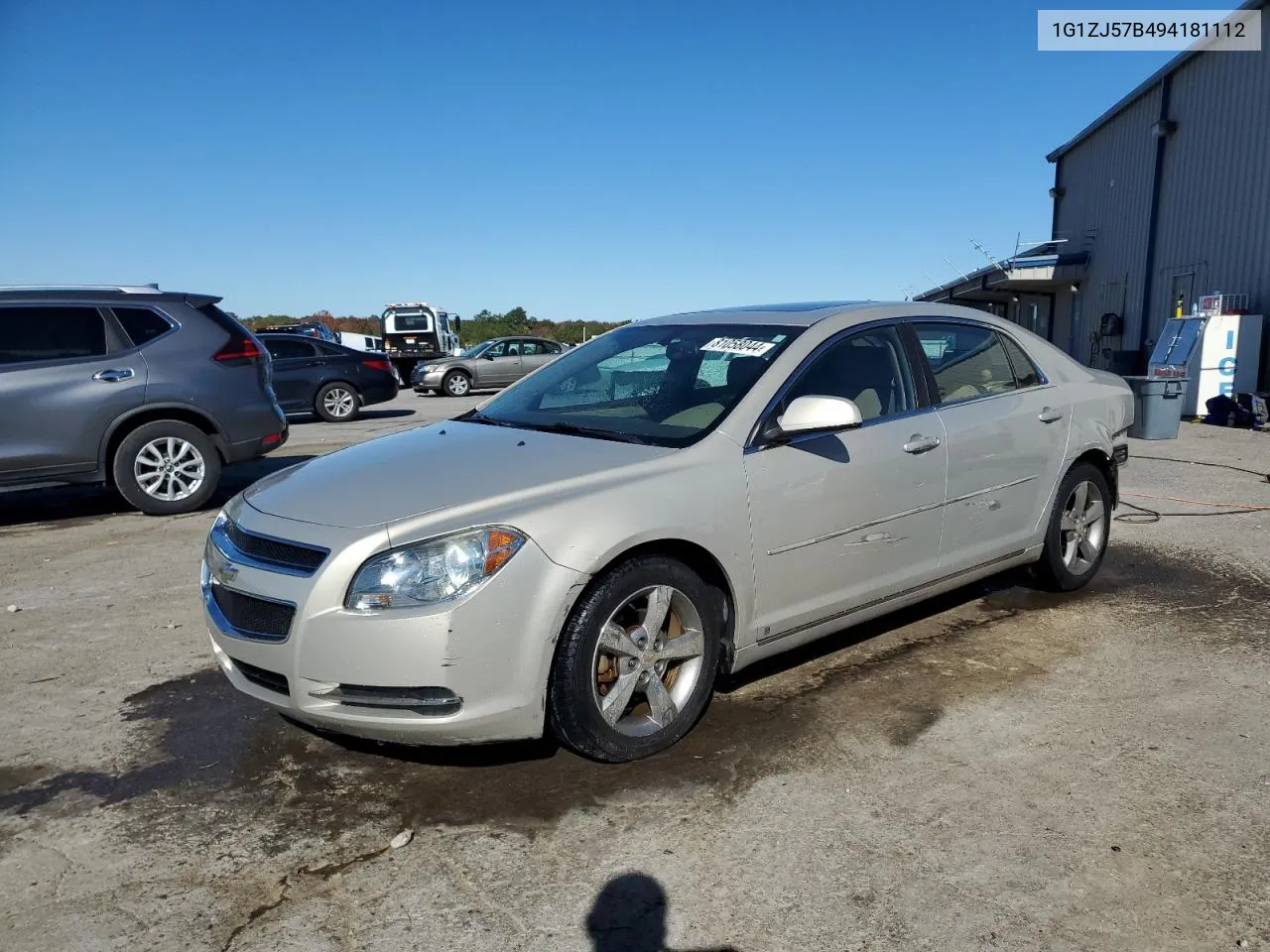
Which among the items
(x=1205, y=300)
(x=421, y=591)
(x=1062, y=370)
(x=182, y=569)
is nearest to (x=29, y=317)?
(x=182, y=569)

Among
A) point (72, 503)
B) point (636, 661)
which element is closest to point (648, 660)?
point (636, 661)

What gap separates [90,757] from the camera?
3512 millimetres

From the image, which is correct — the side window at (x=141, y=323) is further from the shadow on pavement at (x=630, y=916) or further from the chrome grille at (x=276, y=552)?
the shadow on pavement at (x=630, y=916)

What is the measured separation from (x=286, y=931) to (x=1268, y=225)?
60.4ft

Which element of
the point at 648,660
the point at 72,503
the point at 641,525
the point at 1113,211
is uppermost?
the point at 1113,211

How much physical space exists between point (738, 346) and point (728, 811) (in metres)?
1.95

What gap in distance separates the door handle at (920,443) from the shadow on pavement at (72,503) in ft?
15.7

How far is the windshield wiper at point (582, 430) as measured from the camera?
371cm

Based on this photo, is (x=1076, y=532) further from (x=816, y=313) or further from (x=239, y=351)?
(x=239, y=351)

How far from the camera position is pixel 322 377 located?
16781mm

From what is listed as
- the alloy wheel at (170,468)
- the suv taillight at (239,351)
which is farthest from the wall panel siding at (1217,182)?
the alloy wheel at (170,468)

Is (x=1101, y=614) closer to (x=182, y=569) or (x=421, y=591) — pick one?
(x=421, y=591)

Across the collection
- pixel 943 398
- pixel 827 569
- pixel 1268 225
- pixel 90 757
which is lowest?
pixel 90 757

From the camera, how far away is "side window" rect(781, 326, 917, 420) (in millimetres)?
4035
